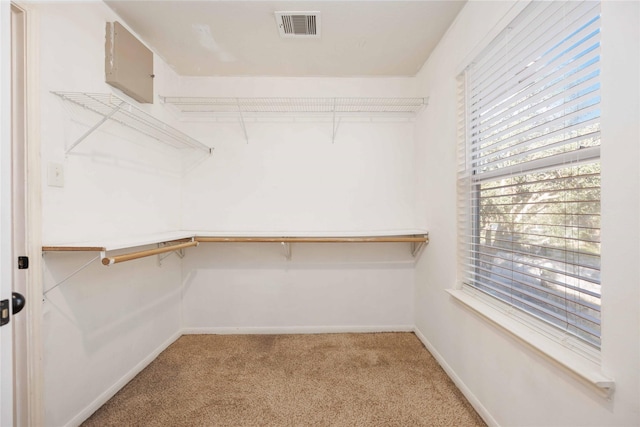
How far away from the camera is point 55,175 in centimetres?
125

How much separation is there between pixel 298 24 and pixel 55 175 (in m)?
1.61

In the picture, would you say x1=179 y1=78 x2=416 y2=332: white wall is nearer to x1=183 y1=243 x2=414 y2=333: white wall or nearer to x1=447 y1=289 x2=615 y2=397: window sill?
x1=183 y1=243 x2=414 y2=333: white wall

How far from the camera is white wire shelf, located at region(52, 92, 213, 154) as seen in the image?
1.29 metres

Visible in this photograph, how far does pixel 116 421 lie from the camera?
54.9 inches

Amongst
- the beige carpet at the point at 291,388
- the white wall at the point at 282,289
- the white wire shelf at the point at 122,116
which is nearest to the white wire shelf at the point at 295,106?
the white wire shelf at the point at 122,116

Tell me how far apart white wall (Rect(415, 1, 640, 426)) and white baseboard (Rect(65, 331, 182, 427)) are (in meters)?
2.12

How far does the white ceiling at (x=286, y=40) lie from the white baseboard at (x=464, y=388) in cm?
227

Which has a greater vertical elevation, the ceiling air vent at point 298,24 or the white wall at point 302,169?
the ceiling air vent at point 298,24

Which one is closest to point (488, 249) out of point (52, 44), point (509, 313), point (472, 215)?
point (472, 215)

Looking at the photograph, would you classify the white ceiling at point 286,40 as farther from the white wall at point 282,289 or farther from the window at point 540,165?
the white wall at point 282,289

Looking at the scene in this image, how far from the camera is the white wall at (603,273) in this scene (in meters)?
0.75

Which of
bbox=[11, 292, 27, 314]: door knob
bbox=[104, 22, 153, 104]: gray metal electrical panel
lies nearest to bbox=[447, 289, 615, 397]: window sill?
bbox=[11, 292, 27, 314]: door knob

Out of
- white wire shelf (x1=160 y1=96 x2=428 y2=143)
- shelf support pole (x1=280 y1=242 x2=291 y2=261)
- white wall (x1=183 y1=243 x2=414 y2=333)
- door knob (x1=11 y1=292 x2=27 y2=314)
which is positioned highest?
white wire shelf (x1=160 y1=96 x2=428 y2=143)

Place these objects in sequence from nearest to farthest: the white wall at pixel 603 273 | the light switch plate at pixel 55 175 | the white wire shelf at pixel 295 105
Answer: the white wall at pixel 603 273 → the light switch plate at pixel 55 175 → the white wire shelf at pixel 295 105
